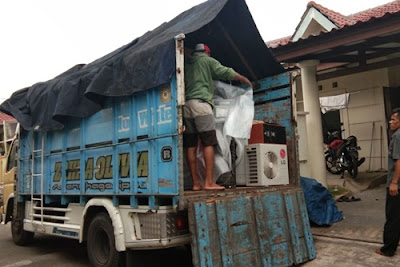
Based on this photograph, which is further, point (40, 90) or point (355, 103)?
point (355, 103)

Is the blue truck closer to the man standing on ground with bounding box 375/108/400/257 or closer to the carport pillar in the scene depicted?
the man standing on ground with bounding box 375/108/400/257

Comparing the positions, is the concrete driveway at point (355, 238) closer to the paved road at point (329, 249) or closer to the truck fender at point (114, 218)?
the paved road at point (329, 249)

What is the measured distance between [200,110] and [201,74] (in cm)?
46

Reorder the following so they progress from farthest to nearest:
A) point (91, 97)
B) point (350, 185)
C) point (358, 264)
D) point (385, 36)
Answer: point (350, 185), point (385, 36), point (91, 97), point (358, 264)

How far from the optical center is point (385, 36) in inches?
256

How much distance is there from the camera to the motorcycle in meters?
8.87

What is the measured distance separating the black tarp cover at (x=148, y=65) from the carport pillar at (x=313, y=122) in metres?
2.78

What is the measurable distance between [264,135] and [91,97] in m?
2.28

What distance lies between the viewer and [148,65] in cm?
404

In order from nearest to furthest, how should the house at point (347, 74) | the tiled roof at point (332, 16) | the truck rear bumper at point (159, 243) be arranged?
the truck rear bumper at point (159, 243)
the house at point (347, 74)
the tiled roof at point (332, 16)

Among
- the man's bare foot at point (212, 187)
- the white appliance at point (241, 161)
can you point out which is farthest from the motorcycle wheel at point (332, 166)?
the man's bare foot at point (212, 187)

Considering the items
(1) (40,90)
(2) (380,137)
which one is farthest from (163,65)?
(2) (380,137)

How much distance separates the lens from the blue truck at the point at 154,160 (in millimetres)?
3770

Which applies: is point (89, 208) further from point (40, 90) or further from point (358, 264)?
point (358, 264)
